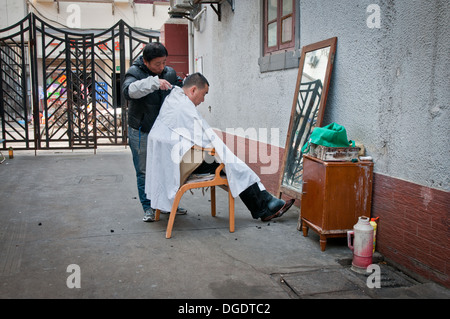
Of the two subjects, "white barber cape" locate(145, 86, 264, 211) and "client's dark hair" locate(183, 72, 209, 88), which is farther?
"client's dark hair" locate(183, 72, 209, 88)

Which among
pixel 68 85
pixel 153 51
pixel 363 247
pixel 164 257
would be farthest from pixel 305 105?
pixel 68 85

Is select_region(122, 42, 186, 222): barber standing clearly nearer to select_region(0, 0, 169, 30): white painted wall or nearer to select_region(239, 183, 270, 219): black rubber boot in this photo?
select_region(239, 183, 270, 219): black rubber boot

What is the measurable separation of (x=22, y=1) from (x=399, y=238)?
60.3ft

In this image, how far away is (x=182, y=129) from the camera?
12.8 feet

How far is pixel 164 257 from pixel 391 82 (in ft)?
7.20

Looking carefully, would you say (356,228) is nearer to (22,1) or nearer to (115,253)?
(115,253)

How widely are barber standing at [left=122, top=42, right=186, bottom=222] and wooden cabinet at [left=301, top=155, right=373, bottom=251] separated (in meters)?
1.73

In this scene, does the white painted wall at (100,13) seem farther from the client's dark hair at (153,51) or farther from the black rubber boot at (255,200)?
the black rubber boot at (255,200)

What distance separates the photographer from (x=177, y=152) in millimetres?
3844

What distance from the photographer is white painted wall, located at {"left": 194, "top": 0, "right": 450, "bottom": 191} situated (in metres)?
2.81

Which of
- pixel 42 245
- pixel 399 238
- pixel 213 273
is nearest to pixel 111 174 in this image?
pixel 42 245

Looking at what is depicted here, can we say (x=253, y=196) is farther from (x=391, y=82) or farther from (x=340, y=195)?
(x=391, y=82)

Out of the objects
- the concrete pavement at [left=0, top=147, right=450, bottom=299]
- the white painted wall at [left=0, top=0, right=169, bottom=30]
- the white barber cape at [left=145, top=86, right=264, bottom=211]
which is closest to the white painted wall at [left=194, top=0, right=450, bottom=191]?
the concrete pavement at [left=0, top=147, right=450, bottom=299]

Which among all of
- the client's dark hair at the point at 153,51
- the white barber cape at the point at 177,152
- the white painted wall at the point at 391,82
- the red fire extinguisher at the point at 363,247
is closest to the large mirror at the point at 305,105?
the white painted wall at the point at 391,82
